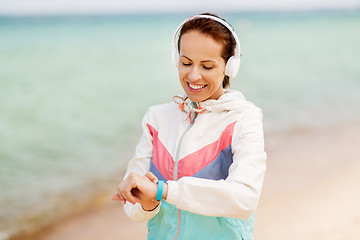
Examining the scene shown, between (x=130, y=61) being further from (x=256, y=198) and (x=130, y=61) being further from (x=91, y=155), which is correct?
(x=256, y=198)

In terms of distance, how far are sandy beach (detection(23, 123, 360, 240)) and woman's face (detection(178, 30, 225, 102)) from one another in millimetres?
2043

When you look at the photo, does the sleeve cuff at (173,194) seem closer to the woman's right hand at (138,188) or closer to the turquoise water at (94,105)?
the woman's right hand at (138,188)

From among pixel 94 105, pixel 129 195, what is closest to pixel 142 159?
pixel 129 195

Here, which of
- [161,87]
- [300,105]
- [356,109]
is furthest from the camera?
[161,87]

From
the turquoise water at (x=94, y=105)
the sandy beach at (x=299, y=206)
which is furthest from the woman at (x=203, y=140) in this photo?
the turquoise water at (x=94, y=105)

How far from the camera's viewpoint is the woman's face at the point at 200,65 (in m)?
2.13

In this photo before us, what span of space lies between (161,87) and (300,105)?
12.9ft

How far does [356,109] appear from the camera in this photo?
8141 millimetres

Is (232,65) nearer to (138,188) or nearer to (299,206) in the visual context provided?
(138,188)

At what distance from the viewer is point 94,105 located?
941 cm

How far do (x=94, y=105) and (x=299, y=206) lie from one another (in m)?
5.99

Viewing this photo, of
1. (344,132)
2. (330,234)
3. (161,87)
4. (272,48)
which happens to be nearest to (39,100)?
(161,87)

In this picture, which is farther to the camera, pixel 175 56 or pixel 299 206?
pixel 299 206

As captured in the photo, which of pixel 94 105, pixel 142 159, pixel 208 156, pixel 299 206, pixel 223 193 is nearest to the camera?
pixel 223 193
